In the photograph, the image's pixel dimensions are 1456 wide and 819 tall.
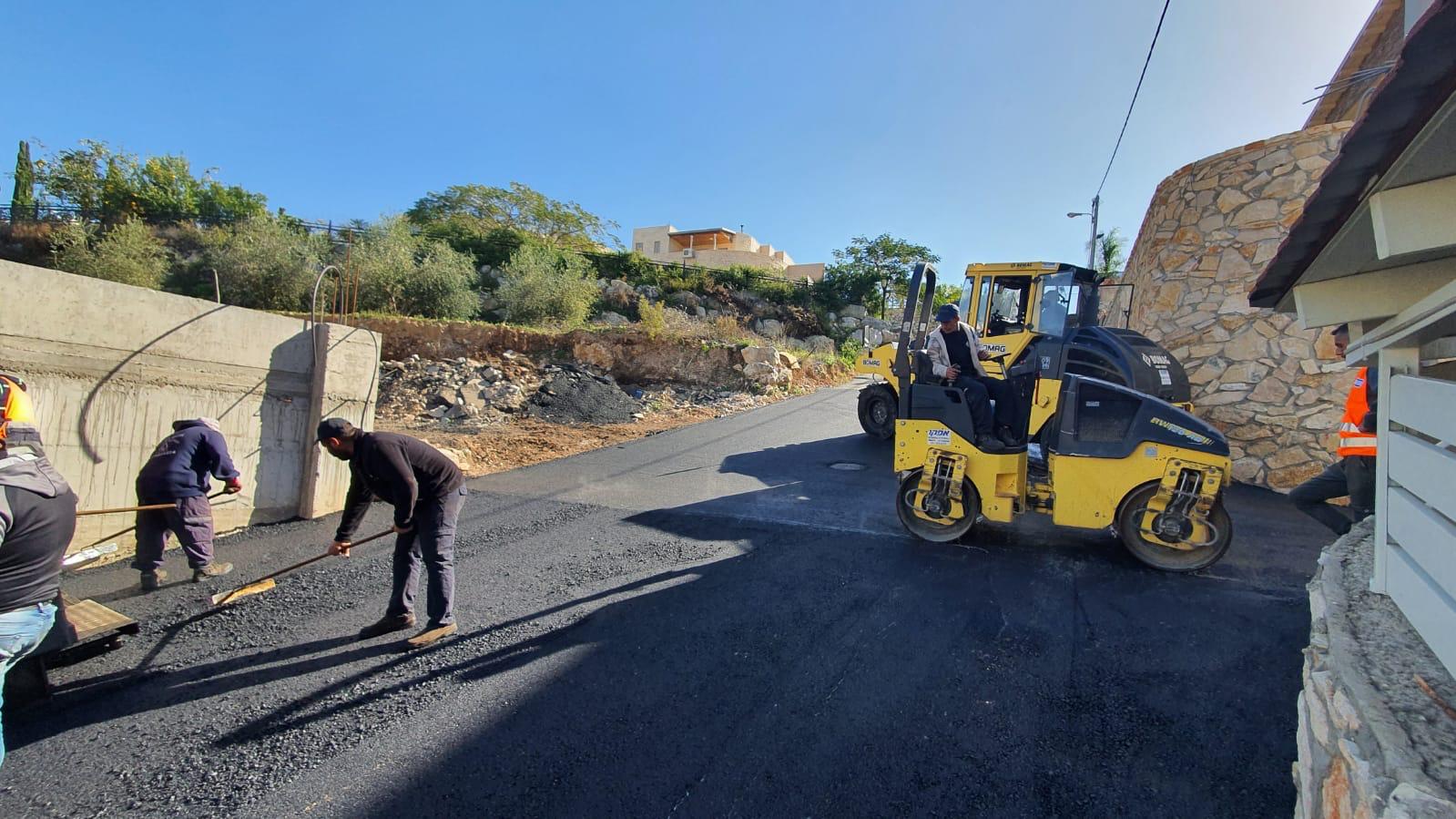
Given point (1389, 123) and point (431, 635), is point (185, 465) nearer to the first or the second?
point (431, 635)

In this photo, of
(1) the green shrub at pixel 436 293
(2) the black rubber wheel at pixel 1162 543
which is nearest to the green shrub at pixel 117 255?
(1) the green shrub at pixel 436 293

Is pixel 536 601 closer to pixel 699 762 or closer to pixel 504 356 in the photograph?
pixel 699 762

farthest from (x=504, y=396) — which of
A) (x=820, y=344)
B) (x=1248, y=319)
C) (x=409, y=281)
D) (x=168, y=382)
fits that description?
(x=820, y=344)

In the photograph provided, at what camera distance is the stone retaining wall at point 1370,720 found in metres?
1.16

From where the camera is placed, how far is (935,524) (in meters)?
→ 5.38

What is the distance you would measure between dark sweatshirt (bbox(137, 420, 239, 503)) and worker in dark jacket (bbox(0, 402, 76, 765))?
2.34 meters

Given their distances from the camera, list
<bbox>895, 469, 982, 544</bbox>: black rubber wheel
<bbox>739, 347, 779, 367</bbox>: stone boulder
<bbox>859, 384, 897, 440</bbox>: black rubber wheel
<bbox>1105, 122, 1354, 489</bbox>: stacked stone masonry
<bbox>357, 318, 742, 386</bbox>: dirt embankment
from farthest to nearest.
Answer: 1. <bbox>739, 347, 779, 367</bbox>: stone boulder
2. <bbox>357, 318, 742, 386</bbox>: dirt embankment
3. <bbox>859, 384, 897, 440</bbox>: black rubber wheel
4. <bbox>1105, 122, 1354, 489</bbox>: stacked stone masonry
5. <bbox>895, 469, 982, 544</bbox>: black rubber wheel

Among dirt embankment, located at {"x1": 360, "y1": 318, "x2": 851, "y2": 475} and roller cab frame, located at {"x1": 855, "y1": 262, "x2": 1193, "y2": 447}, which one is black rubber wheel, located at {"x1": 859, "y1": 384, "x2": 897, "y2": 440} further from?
dirt embankment, located at {"x1": 360, "y1": 318, "x2": 851, "y2": 475}

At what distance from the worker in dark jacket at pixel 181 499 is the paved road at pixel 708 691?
308mm

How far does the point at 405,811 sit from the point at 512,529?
3656 millimetres

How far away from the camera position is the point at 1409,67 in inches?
52.9

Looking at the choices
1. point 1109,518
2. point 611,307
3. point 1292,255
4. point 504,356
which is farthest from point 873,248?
point 1292,255

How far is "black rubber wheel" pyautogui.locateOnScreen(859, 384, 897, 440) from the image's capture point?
422 inches

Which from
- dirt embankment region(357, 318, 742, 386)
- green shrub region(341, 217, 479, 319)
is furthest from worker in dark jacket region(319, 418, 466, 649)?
green shrub region(341, 217, 479, 319)
